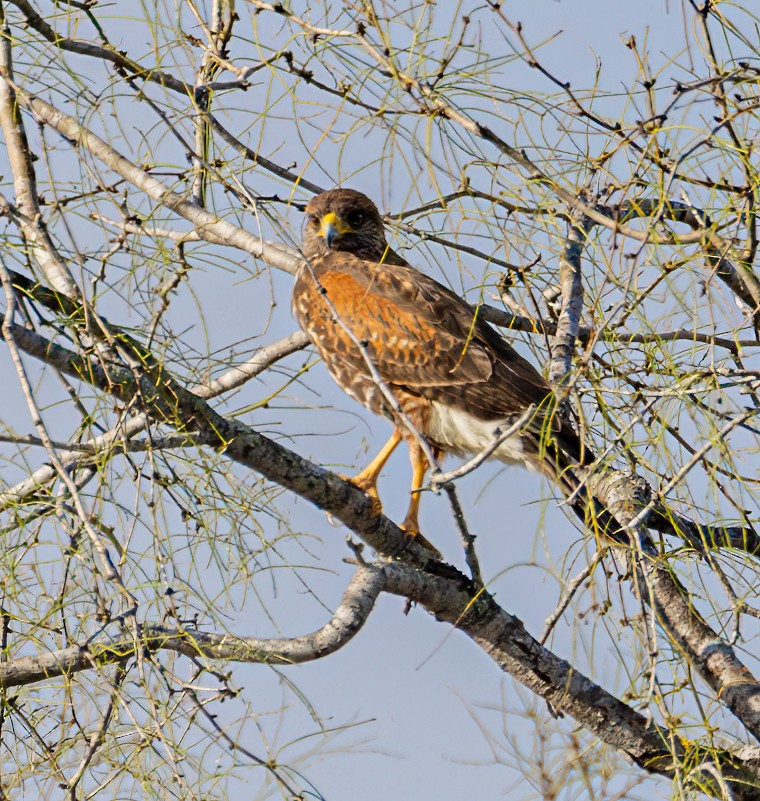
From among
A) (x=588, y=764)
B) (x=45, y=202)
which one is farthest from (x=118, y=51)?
(x=588, y=764)

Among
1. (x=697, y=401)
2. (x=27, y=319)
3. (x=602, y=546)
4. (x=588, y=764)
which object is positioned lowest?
(x=588, y=764)

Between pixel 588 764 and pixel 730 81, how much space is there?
93.1 inches

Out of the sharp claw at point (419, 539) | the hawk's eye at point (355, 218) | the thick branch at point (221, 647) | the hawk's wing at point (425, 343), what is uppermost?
the hawk's eye at point (355, 218)

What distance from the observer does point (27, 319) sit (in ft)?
11.5

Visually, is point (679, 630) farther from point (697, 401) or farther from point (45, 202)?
point (45, 202)

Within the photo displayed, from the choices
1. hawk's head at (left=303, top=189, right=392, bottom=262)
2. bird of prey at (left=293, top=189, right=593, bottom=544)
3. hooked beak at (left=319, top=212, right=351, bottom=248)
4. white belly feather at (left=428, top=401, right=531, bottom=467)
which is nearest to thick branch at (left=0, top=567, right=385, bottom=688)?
bird of prey at (left=293, top=189, right=593, bottom=544)

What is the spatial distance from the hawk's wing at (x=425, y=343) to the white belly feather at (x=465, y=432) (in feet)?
0.20

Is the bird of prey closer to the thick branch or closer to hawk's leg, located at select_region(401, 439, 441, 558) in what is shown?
hawk's leg, located at select_region(401, 439, 441, 558)

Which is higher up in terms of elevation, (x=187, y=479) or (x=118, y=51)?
(x=118, y=51)

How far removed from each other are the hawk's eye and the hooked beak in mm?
68

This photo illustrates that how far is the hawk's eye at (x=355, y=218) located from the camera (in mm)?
6758

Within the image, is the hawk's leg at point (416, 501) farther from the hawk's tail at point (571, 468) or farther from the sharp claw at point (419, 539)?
the hawk's tail at point (571, 468)

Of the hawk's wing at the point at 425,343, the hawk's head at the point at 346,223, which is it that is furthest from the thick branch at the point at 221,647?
the hawk's head at the point at 346,223

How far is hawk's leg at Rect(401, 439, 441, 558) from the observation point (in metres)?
5.41
